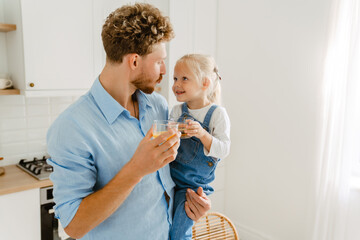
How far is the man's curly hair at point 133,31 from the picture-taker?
1.16m

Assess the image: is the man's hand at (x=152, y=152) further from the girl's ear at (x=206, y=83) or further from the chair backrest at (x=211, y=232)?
the chair backrest at (x=211, y=232)

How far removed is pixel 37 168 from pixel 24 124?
0.47 meters

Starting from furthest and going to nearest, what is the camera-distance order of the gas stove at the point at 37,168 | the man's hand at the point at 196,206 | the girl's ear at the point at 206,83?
1. the gas stove at the point at 37,168
2. the girl's ear at the point at 206,83
3. the man's hand at the point at 196,206

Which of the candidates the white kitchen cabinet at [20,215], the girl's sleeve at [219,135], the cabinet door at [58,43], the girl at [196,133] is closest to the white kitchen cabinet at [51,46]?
the cabinet door at [58,43]

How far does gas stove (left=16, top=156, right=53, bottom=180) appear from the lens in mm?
2279

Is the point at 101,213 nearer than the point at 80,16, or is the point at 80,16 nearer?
the point at 101,213

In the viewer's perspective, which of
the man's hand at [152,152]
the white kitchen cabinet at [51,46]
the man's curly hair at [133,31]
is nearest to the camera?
the man's hand at [152,152]

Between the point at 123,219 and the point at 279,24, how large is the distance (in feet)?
7.75

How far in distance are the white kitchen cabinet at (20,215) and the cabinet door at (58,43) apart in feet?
2.54

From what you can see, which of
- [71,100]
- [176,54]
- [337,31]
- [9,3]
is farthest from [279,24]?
[9,3]

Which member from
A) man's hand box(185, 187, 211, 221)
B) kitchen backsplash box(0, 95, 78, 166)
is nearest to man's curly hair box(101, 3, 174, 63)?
man's hand box(185, 187, 211, 221)

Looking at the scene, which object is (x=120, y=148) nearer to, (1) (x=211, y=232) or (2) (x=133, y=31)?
(2) (x=133, y=31)

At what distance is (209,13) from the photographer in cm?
321

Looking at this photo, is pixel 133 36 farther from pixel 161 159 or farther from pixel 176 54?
pixel 176 54
